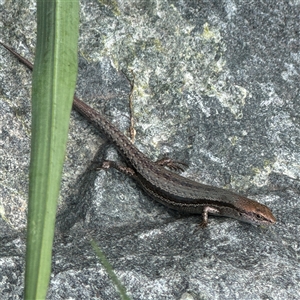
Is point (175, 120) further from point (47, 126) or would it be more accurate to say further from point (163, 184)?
point (47, 126)

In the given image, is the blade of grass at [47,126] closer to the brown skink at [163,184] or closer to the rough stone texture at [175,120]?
the rough stone texture at [175,120]

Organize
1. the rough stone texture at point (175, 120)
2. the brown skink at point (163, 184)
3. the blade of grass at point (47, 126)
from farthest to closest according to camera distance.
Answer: the brown skink at point (163, 184)
the rough stone texture at point (175, 120)
the blade of grass at point (47, 126)

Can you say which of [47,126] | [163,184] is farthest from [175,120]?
[47,126]

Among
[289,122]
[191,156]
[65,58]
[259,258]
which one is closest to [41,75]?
[65,58]

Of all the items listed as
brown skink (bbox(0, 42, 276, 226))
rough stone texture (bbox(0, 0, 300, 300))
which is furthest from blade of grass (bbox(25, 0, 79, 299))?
brown skink (bbox(0, 42, 276, 226))

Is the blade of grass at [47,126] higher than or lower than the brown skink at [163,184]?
lower

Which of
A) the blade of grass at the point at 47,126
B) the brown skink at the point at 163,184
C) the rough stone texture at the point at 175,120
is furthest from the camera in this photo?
the brown skink at the point at 163,184

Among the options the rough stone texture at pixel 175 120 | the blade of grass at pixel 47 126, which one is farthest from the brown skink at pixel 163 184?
the blade of grass at pixel 47 126

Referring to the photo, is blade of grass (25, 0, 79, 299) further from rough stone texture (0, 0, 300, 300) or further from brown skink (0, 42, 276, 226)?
brown skink (0, 42, 276, 226)
